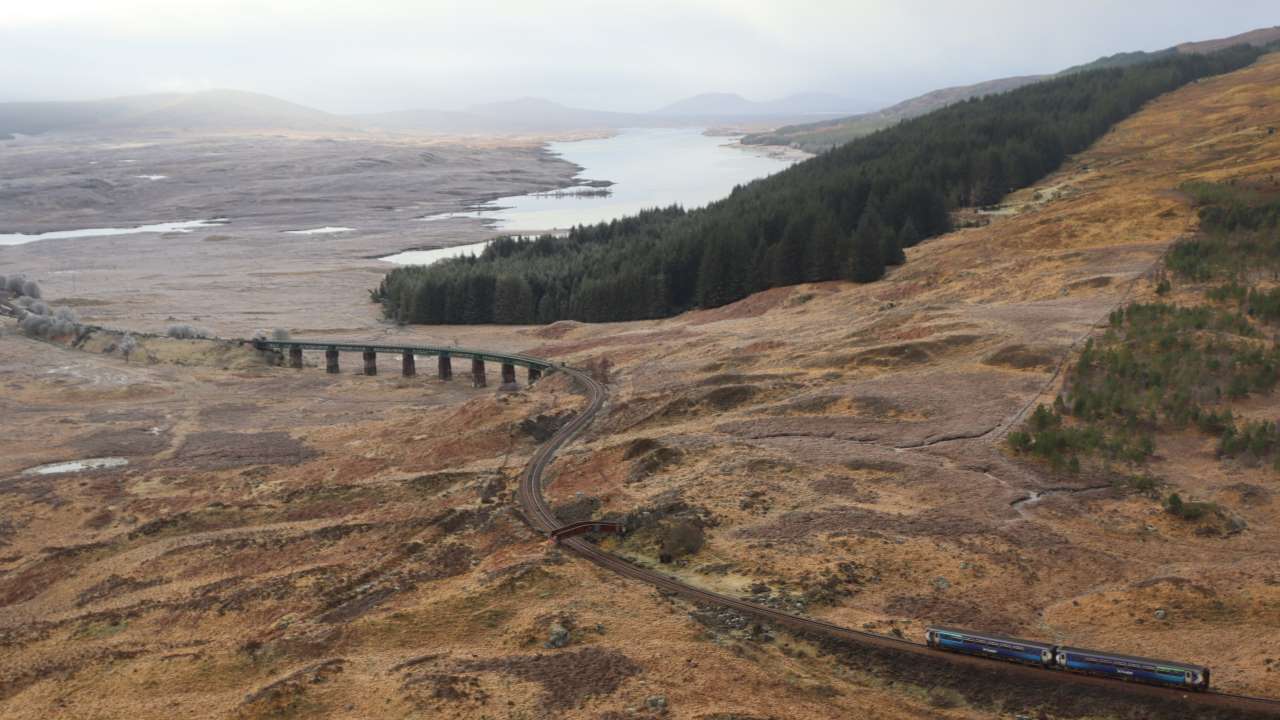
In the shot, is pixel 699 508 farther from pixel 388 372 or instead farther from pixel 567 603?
pixel 388 372

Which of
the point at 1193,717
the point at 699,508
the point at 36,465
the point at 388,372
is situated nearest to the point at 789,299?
the point at 388,372

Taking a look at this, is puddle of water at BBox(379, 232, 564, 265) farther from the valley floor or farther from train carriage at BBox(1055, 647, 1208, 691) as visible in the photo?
train carriage at BBox(1055, 647, 1208, 691)

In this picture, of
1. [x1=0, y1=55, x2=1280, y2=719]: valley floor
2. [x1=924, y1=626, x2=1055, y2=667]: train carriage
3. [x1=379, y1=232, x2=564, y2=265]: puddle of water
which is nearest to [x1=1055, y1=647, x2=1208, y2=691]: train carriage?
[x1=924, y1=626, x2=1055, y2=667]: train carriage

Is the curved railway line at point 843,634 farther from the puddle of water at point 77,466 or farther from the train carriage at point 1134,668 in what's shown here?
the puddle of water at point 77,466

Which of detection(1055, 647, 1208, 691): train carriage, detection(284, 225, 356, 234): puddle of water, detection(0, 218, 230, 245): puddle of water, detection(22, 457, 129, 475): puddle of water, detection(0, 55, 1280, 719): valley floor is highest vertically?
detection(0, 218, 230, 245): puddle of water

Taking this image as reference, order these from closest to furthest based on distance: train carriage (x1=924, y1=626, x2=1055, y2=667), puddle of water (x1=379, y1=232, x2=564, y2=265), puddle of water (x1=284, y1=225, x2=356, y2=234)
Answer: train carriage (x1=924, y1=626, x2=1055, y2=667) → puddle of water (x1=379, y1=232, x2=564, y2=265) → puddle of water (x1=284, y1=225, x2=356, y2=234)

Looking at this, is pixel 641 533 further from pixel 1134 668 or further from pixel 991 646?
pixel 1134 668

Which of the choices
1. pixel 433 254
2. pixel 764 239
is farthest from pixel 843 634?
pixel 433 254
